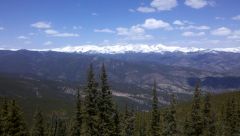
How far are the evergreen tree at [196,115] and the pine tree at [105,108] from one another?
1771cm

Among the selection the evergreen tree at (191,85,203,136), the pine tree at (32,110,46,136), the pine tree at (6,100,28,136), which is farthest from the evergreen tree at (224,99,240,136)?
the pine tree at (6,100,28,136)

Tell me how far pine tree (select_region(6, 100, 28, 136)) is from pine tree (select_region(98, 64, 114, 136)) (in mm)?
10176

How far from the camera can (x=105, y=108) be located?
34031mm

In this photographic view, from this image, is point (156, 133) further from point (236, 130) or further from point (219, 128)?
point (219, 128)

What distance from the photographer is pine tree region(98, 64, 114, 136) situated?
3403 cm

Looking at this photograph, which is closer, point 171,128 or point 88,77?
point 88,77

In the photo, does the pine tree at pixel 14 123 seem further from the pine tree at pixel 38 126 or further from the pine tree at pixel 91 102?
the pine tree at pixel 38 126

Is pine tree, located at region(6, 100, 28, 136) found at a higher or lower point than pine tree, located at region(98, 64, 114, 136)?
lower

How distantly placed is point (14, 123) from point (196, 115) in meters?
24.0

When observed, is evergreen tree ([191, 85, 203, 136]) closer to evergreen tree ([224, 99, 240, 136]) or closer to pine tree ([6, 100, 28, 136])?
pine tree ([6, 100, 28, 136])

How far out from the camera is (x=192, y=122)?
4969 cm

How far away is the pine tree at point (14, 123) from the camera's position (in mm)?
38866

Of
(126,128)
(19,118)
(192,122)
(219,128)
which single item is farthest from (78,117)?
(219,128)

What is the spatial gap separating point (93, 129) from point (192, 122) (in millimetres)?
Result: 19793
